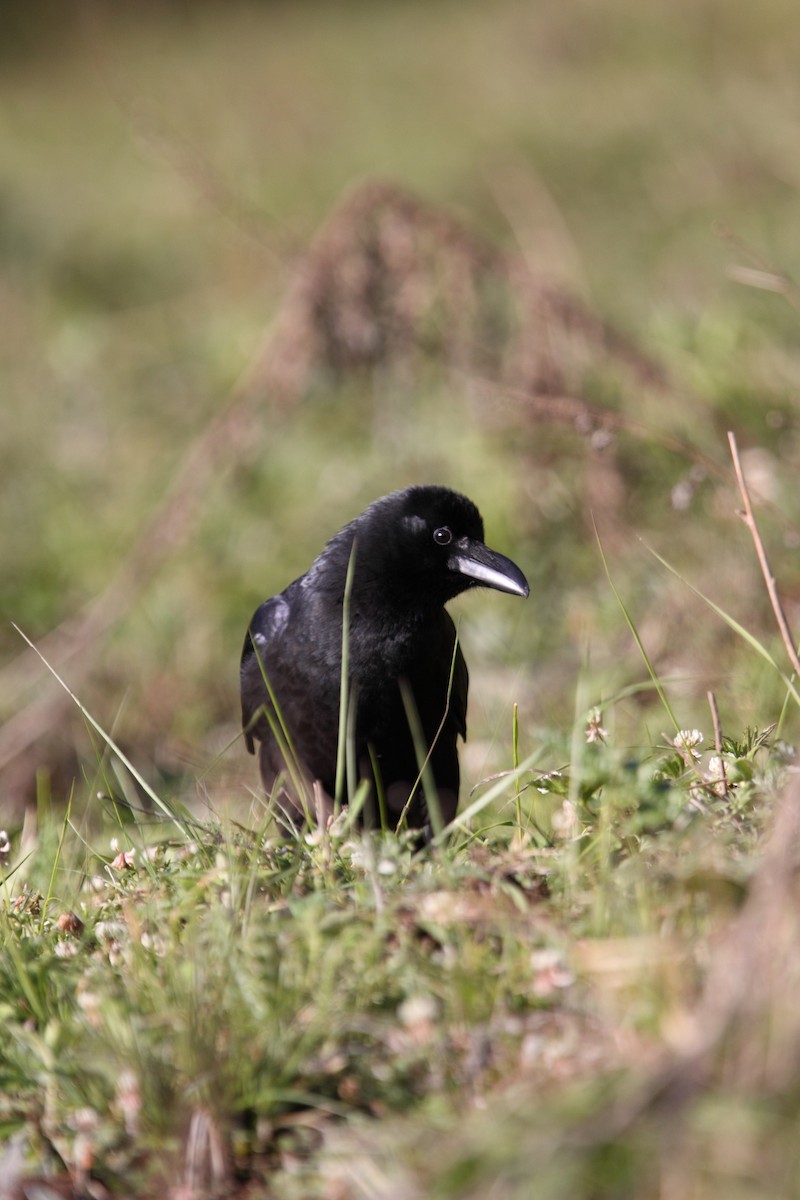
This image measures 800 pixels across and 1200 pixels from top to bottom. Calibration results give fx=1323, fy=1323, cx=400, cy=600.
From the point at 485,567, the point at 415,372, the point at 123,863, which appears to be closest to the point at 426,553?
the point at 485,567

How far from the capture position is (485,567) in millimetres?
3818

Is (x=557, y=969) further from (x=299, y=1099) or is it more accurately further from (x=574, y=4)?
(x=574, y=4)

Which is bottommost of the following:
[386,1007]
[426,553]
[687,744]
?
[687,744]

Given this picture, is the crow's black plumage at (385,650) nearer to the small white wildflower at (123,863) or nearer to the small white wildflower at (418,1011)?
the small white wildflower at (123,863)

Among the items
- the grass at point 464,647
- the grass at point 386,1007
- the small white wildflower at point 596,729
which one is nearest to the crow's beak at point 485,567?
the grass at point 464,647

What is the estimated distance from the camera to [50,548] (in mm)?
7461

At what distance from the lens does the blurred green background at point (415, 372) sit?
552cm

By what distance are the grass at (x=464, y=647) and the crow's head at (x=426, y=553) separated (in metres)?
0.39

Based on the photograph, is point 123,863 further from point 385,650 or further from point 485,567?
point 485,567

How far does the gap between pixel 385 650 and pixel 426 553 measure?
13.2 inches

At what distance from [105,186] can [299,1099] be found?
43.2ft

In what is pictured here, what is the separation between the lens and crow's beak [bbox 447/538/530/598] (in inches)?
149

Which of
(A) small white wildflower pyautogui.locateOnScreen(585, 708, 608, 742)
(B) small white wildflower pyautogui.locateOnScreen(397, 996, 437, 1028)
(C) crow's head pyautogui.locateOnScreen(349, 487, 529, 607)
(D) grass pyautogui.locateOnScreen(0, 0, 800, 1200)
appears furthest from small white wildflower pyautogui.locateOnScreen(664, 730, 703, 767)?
(C) crow's head pyautogui.locateOnScreen(349, 487, 529, 607)

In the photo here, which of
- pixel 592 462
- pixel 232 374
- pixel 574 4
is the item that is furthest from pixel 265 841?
pixel 574 4
